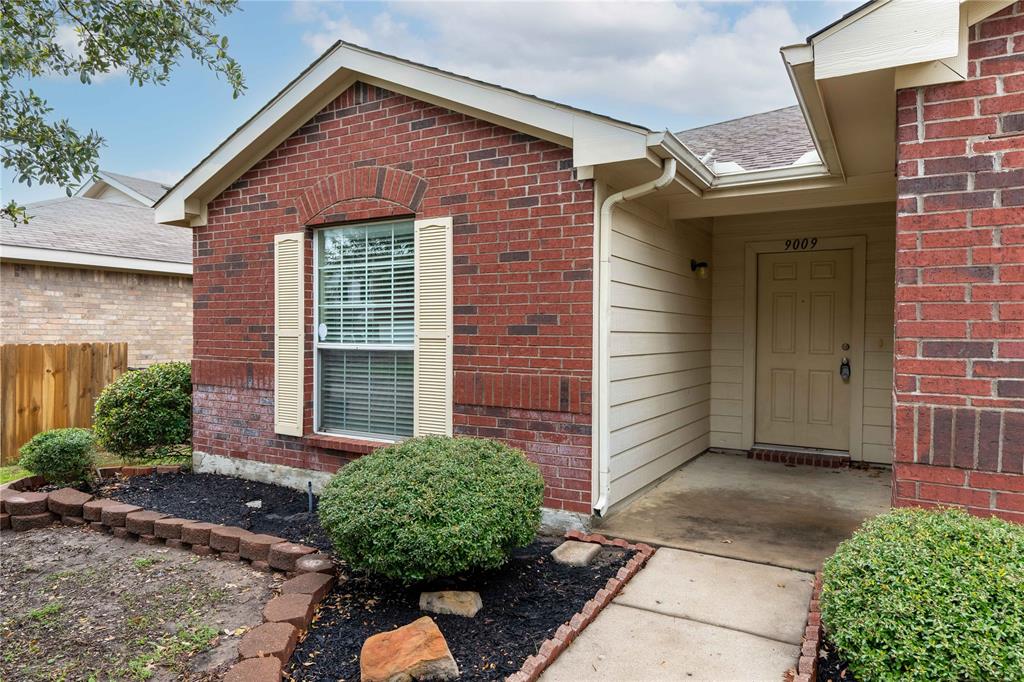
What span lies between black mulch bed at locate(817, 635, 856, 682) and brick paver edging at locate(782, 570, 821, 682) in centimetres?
2

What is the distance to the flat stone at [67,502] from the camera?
16.7ft

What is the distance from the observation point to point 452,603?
326 cm

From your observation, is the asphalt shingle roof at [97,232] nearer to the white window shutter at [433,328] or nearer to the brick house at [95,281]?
the brick house at [95,281]

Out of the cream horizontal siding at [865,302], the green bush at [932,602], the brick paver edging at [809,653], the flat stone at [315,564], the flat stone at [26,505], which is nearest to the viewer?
the green bush at [932,602]

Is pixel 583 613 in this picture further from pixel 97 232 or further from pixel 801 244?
pixel 97 232

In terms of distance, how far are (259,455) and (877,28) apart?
5718 mm

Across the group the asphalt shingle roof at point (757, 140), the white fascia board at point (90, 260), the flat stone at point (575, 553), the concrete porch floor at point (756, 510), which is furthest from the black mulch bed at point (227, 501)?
the white fascia board at point (90, 260)

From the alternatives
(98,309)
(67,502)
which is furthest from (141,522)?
(98,309)

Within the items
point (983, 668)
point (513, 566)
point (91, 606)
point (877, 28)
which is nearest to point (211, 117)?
point (91, 606)

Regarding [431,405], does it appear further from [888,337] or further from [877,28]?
[888,337]

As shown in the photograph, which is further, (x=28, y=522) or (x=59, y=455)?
(x=59, y=455)

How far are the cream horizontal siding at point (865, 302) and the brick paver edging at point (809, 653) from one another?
3912 millimetres

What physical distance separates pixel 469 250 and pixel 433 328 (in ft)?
2.22

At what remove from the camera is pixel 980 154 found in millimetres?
2758
